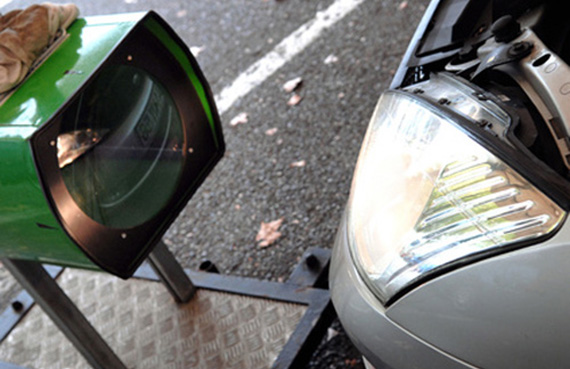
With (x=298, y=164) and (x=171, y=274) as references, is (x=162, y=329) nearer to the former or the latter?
(x=171, y=274)

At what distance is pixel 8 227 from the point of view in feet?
6.22

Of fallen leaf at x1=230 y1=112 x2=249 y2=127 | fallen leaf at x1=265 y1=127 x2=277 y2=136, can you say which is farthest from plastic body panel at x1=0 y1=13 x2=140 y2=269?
fallen leaf at x1=230 y1=112 x2=249 y2=127

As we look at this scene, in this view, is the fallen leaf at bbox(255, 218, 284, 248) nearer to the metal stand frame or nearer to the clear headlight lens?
the metal stand frame

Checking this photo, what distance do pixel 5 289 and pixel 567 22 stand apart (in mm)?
2837

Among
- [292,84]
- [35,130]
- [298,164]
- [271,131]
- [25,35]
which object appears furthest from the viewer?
[292,84]

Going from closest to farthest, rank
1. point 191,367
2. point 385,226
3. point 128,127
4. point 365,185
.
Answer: point 385,226, point 365,185, point 128,127, point 191,367

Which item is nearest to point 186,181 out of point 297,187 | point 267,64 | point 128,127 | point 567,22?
point 128,127

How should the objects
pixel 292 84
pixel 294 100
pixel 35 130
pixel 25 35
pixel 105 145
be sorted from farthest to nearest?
pixel 292 84 → pixel 294 100 → pixel 105 145 → pixel 25 35 → pixel 35 130

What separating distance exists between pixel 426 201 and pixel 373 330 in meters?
0.32

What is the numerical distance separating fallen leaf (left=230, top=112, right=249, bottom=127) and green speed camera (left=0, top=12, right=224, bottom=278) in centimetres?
151

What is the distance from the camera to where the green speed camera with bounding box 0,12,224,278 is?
5.83 ft

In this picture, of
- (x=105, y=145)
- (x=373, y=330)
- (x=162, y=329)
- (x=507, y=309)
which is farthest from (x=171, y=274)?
(x=507, y=309)

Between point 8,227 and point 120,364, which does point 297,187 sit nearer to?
point 120,364

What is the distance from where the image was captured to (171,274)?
266 centimetres
